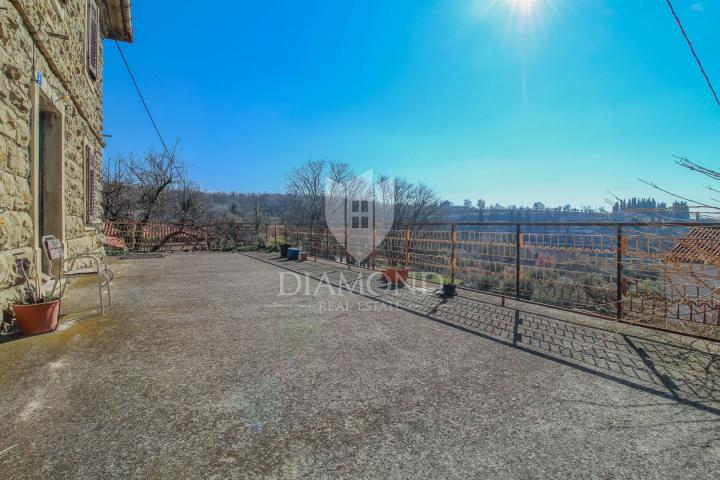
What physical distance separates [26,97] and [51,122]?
151 centimetres

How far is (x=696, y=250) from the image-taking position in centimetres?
Result: 261

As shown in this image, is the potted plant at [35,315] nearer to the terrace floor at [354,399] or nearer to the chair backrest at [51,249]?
the terrace floor at [354,399]

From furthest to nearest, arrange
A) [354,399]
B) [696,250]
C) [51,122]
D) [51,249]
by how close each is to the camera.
→ 1. [51,122]
2. [51,249]
3. [696,250]
4. [354,399]

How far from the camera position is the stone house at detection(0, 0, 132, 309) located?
11.0 ft

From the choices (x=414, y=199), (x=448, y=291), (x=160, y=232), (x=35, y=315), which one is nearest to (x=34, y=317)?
(x=35, y=315)

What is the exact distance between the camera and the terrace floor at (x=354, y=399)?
1622mm

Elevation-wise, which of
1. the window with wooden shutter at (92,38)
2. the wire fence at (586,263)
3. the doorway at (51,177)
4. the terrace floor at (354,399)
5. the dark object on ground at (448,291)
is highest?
the window with wooden shutter at (92,38)

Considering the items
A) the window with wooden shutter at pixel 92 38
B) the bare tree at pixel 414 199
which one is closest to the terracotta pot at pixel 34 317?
the window with wooden shutter at pixel 92 38

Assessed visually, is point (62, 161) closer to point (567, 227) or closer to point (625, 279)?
point (567, 227)

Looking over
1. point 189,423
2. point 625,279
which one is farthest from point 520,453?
point 625,279

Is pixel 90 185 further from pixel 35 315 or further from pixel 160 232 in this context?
pixel 160 232

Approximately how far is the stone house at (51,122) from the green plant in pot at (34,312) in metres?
0.16

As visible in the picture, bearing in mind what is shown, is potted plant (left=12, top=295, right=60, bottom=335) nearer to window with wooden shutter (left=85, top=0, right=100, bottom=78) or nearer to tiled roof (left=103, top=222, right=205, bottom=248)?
window with wooden shutter (left=85, top=0, right=100, bottom=78)

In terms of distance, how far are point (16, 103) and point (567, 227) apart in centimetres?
611
